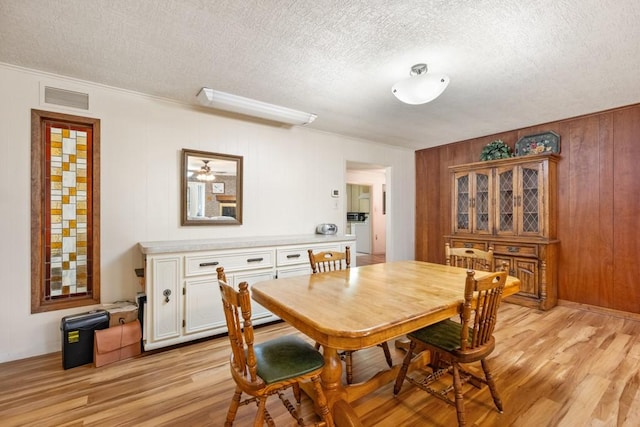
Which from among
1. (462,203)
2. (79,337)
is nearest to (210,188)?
(79,337)

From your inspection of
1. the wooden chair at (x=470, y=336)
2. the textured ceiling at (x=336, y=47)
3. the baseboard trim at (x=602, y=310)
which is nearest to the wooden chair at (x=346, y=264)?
the wooden chair at (x=470, y=336)

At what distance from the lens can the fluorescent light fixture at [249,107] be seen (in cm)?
278

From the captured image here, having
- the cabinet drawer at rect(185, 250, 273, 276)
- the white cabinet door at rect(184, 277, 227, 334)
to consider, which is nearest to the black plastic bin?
the white cabinet door at rect(184, 277, 227, 334)

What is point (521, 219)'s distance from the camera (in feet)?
12.3

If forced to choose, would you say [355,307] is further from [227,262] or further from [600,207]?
[600,207]

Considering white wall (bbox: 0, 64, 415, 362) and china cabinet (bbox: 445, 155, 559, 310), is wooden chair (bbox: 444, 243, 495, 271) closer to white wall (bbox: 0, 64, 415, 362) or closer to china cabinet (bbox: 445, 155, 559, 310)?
china cabinet (bbox: 445, 155, 559, 310)

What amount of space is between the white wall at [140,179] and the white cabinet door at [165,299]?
503mm

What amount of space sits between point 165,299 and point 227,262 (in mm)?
587

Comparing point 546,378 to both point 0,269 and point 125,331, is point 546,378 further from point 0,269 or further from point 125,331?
point 0,269

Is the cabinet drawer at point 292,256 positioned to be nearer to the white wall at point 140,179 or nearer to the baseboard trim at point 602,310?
the white wall at point 140,179

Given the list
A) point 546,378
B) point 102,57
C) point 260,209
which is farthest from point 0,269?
point 546,378

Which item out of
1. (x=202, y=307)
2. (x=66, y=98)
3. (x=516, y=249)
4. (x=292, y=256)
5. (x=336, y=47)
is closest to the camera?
(x=336, y=47)

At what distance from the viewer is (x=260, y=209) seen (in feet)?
11.7

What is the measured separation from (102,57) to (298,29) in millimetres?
1520
